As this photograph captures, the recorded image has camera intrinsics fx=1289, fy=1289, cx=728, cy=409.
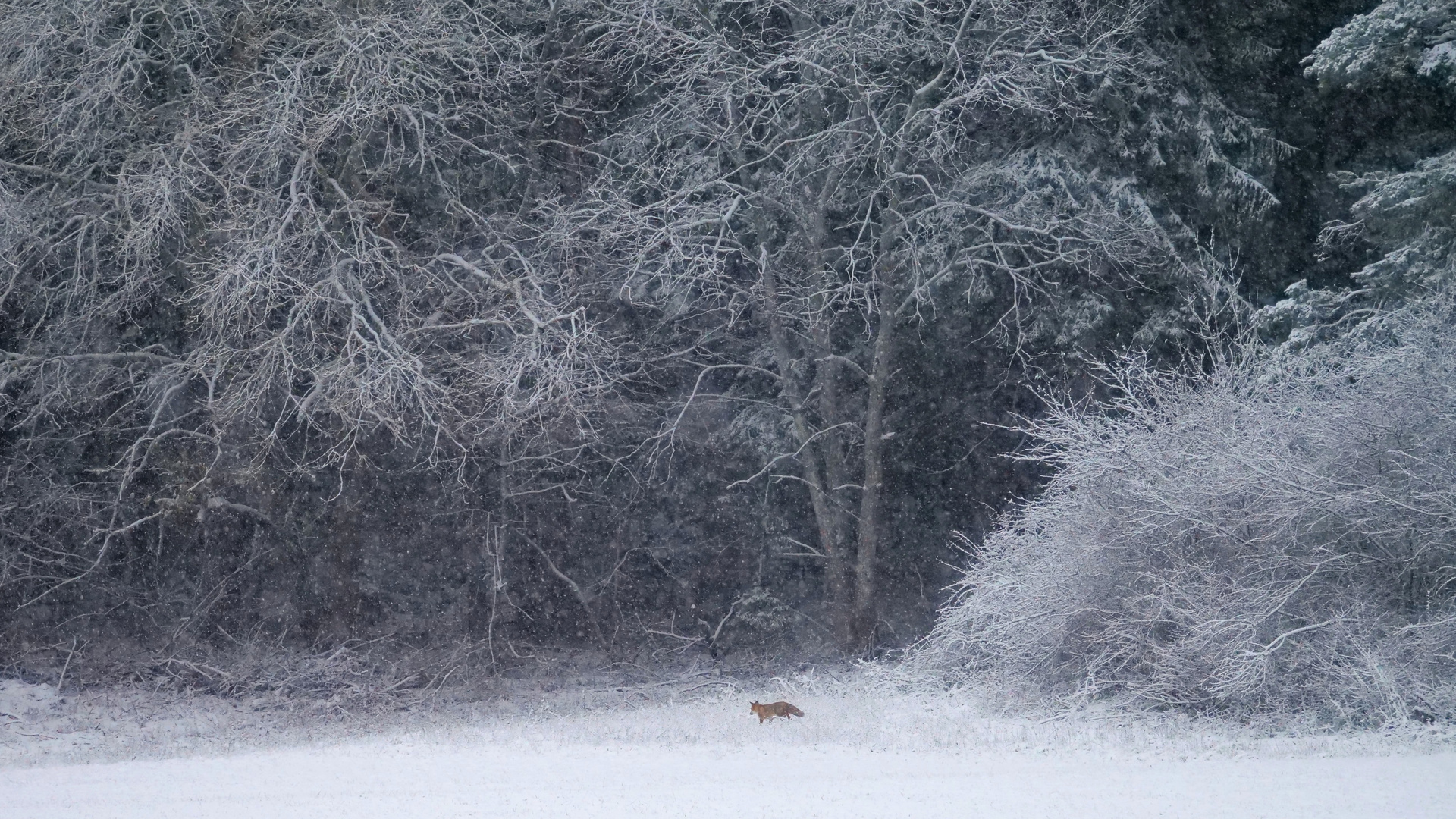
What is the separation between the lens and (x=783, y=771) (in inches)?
325

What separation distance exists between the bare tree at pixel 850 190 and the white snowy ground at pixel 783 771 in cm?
494

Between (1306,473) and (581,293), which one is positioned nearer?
(1306,473)

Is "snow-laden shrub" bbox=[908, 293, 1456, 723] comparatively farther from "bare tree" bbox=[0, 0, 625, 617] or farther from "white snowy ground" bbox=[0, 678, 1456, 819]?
"bare tree" bbox=[0, 0, 625, 617]

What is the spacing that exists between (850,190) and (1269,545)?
7817 millimetres

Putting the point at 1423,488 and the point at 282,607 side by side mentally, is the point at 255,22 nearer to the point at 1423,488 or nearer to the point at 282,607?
the point at 282,607

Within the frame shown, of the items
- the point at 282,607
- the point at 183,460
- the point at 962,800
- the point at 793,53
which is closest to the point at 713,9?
the point at 793,53

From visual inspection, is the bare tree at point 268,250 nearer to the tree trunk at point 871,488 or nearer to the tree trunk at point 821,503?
the tree trunk at point 821,503

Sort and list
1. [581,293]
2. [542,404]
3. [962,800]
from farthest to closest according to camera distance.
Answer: [581,293] → [542,404] → [962,800]

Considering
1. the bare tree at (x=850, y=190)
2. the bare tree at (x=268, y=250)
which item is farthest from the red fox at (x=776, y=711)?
the bare tree at (x=850, y=190)

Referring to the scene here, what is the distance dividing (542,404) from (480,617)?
15.4 ft

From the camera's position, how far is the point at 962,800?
283 inches

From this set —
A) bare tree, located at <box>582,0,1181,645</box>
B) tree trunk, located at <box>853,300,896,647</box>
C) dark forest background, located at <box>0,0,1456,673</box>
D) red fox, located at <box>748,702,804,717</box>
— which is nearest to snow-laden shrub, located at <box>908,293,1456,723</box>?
red fox, located at <box>748,702,804,717</box>

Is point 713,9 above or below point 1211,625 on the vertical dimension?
above

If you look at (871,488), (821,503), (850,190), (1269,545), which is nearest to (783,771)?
(1269,545)
